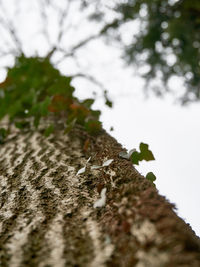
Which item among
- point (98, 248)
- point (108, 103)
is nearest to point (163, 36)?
point (108, 103)

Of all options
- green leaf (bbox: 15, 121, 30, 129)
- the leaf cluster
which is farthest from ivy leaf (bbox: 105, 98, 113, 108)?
the leaf cluster

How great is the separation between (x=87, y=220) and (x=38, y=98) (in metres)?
1.66

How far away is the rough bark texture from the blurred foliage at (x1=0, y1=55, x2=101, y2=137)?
0.55m

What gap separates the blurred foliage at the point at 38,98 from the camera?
79.7 inches

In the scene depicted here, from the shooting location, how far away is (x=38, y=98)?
237 centimetres

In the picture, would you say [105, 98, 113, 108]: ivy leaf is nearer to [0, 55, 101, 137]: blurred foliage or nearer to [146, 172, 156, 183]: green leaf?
[0, 55, 101, 137]: blurred foliage

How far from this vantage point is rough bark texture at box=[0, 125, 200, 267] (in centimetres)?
64

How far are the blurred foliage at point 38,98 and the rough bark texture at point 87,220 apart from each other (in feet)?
1.81

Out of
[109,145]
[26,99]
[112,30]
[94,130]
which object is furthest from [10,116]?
[112,30]

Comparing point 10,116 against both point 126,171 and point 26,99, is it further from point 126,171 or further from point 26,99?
point 126,171

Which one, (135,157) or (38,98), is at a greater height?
(38,98)

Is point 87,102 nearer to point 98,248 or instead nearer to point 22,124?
point 22,124

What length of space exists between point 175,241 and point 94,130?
133 centimetres

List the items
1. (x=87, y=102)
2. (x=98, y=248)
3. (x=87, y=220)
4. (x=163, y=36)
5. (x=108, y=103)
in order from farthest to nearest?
(x=163, y=36), (x=108, y=103), (x=87, y=102), (x=87, y=220), (x=98, y=248)
